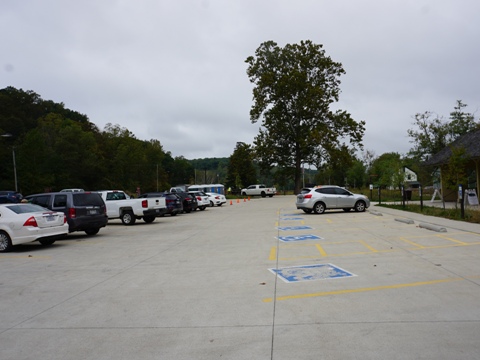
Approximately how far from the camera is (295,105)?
62.2 metres

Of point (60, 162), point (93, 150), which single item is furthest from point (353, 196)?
point (93, 150)

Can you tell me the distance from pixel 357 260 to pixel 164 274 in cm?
428

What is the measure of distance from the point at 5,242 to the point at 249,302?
9.57 metres

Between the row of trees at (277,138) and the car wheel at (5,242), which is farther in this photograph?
the row of trees at (277,138)

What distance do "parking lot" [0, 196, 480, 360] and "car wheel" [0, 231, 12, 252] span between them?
0.73m

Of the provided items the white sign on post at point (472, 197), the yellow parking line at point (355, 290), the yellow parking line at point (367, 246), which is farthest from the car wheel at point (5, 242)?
the white sign on post at point (472, 197)

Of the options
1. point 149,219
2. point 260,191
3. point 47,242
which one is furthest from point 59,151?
point 47,242

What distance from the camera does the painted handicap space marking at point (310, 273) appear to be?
8.12 m

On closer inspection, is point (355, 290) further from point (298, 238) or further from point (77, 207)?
point (77, 207)

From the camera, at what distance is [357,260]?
974cm

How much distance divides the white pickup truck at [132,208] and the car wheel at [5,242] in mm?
8770

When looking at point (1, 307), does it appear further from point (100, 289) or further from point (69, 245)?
point (69, 245)

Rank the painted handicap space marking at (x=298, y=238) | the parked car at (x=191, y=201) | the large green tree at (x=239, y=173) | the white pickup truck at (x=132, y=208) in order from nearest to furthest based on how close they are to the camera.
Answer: the painted handicap space marking at (x=298, y=238) < the white pickup truck at (x=132, y=208) < the parked car at (x=191, y=201) < the large green tree at (x=239, y=173)

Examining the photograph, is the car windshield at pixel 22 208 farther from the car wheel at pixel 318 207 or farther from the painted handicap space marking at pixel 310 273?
the car wheel at pixel 318 207
